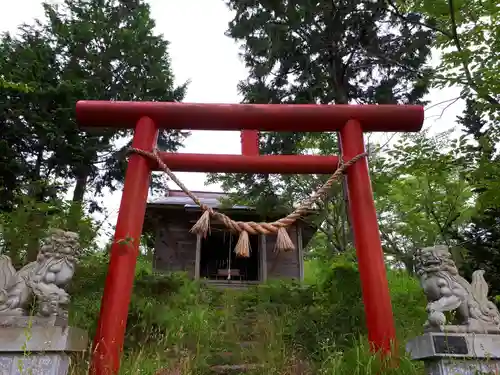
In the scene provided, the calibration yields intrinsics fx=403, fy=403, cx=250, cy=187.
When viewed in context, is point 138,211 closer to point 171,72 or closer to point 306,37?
point 306,37

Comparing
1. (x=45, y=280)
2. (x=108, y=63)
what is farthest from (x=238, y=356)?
(x=108, y=63)

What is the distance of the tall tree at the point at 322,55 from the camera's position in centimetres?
933

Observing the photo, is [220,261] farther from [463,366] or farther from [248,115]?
[463,366]

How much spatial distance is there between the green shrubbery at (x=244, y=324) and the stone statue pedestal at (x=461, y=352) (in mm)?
796

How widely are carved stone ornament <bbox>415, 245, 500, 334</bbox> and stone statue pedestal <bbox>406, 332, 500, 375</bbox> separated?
75mm

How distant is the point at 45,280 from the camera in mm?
3225

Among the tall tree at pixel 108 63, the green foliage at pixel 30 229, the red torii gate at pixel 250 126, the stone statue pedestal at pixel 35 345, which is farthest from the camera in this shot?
the tall tree at pixel 108 63

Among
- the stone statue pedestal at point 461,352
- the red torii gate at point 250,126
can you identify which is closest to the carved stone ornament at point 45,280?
the red torii gate at point 250,126

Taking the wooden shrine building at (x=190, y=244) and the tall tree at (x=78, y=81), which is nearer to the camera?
the tall tree at (x=78, y=81)

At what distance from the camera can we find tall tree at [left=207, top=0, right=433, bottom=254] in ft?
30.6

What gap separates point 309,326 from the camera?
226 inches

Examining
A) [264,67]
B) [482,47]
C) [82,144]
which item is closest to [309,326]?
[482,47]

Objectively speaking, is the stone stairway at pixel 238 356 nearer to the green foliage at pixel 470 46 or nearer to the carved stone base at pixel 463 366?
the carved stone base at pixel 463 366

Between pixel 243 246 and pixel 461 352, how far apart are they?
2.07 metres
